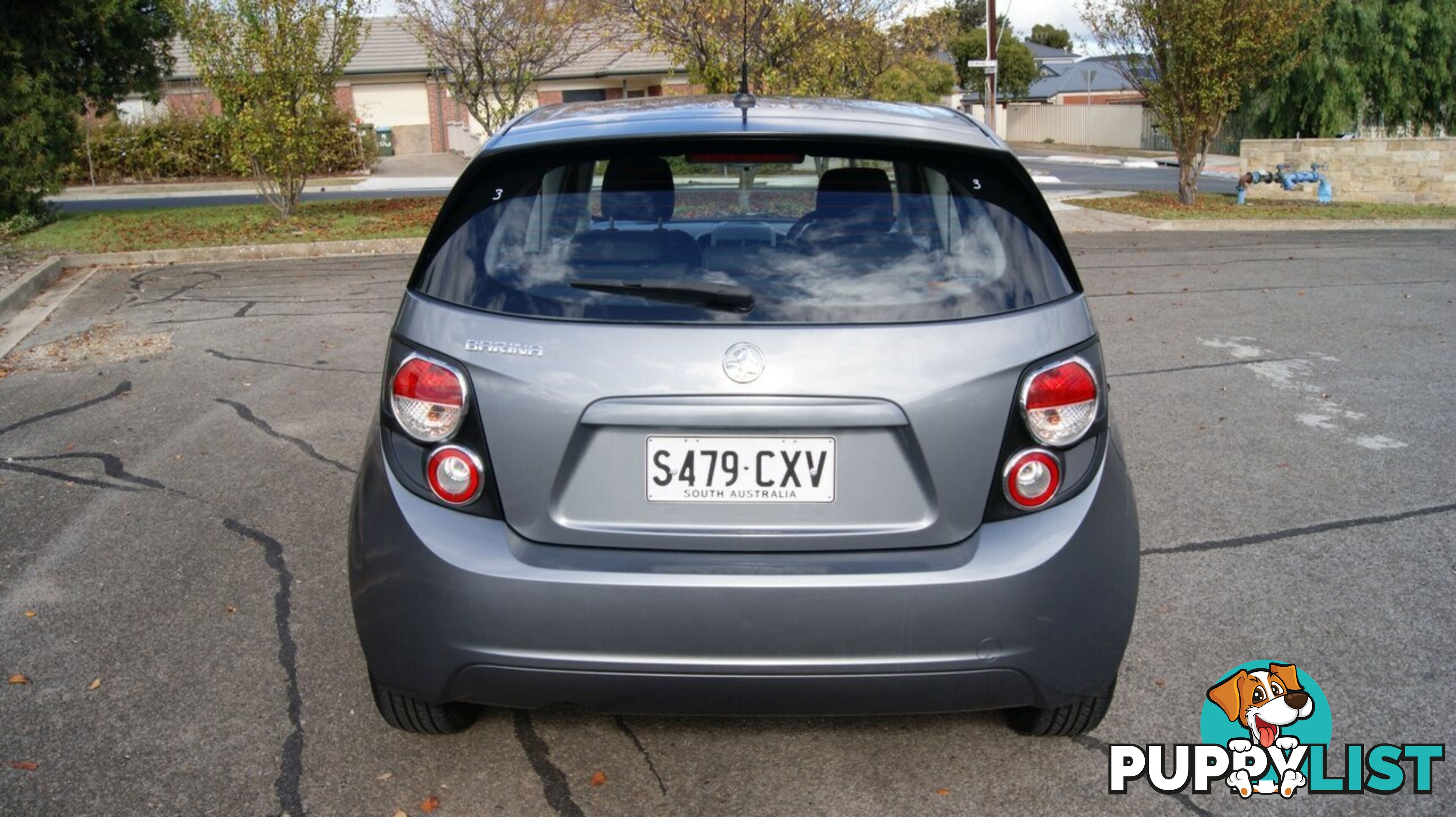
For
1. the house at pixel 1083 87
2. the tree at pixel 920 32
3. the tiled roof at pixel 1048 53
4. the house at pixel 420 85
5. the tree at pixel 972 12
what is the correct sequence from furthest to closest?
the tree at pixel 972 12
the tiled roof at pixel 1048 53
the house at pixel 1083 87
the house at pixel 420 85
the tree at pixel 920 32

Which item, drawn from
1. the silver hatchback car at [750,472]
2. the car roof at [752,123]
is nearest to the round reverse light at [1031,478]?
the silver hatchback car at [750,472]

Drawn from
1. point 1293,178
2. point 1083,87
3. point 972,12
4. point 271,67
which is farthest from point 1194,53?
point 972,12

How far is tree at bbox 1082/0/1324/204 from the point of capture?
19.0m

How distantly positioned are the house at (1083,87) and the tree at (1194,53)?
155 ft

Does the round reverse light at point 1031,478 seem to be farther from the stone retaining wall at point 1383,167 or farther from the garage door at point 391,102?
the garage door at point 391,102

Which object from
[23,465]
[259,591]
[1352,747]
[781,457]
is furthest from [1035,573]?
[23,465]

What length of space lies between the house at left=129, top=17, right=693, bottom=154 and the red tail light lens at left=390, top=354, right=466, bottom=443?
41.9 meters

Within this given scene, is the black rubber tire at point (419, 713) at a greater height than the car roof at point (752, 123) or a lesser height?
lesser

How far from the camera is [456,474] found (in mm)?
2705

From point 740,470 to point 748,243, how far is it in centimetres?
54

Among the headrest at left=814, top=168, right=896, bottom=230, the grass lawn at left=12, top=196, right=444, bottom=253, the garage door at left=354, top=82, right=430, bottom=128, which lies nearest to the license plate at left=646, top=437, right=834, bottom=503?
the headrest at left=814, top=168, right=896, bottom=230

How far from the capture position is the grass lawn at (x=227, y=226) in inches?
631

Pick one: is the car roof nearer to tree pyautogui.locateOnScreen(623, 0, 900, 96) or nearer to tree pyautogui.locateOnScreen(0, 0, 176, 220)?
tree pyautogui.locateOnScreen(623, 0, 900, 96)

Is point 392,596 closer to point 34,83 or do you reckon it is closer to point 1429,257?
point 1429,257
